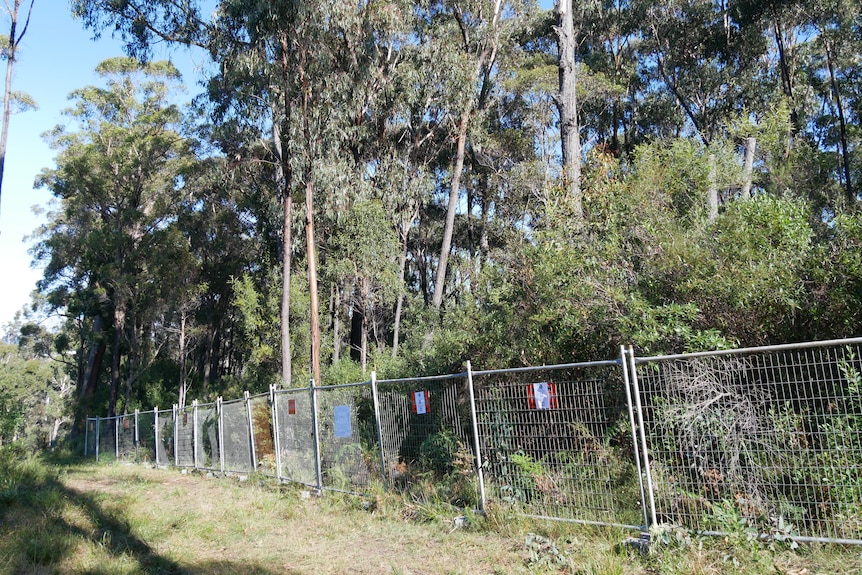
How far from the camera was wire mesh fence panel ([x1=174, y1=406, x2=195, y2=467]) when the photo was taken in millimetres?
15328

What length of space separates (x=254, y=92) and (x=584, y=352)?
587 inches

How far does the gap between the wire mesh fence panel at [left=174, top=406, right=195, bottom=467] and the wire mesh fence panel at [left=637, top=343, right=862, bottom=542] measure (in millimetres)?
12333

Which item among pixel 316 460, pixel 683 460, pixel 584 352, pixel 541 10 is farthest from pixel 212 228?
pixel 683 460

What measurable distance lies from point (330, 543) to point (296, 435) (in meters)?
3.79

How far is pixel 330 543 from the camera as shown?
6910mm

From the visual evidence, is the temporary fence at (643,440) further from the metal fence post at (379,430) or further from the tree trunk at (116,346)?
the tree trunk at (116,346)

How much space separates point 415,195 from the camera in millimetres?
27234

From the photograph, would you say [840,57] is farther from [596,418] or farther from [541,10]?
[596,418]

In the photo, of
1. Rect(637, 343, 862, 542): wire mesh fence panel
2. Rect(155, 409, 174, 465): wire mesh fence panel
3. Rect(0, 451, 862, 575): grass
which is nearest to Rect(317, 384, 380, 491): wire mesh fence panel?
Rect(0, 451, 862, 575): grass

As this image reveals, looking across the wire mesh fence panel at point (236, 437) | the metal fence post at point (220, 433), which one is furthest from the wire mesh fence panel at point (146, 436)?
the wire mesh fence panel at point (236, 437)

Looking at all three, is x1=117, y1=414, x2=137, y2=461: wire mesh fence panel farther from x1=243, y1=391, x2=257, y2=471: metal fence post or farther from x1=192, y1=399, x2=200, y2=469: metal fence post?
x1=243, y1=391, x2=257, y2=471: metal fence post

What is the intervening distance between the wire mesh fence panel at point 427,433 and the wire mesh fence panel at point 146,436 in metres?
12.5

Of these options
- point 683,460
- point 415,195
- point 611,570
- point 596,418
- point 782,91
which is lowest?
point 611,570

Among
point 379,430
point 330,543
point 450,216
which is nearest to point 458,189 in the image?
point 450,216
